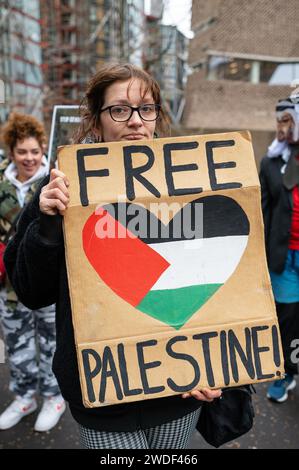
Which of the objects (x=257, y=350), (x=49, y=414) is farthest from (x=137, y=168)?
(x=49, y=414)

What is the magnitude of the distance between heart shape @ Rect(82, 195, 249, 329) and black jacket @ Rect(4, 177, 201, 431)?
142 millimetres

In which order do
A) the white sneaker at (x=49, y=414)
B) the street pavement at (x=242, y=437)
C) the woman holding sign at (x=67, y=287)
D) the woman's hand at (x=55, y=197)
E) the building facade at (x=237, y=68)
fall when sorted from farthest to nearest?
1. the building facade at (x=237, y=68)
2. the white sneaker at (x=49, y=414)
3. the street pavement at (x=242, y=437)
4. the woman holding sign at (x=67, y=287)
5. the woman's hand at (x=55, y=197)

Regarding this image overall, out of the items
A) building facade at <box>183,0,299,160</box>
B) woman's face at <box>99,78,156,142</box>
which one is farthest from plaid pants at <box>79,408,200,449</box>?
building facade at <box>183,0,299,160</box>

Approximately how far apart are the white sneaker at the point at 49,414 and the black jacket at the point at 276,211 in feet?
5.11

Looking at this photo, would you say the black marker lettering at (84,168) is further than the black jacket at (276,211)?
No

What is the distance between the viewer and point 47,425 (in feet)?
7.57

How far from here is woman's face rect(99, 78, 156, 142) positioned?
1199 millimetres

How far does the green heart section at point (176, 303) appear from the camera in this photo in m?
1.12

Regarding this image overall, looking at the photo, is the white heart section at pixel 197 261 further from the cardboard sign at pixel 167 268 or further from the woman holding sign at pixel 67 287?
the woman holding sign at pixel 67 287

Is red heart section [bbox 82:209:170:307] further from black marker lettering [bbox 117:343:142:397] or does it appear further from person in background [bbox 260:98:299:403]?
person in background [bbox 260:98:299:403]

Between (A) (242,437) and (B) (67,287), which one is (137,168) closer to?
(B) (67,287)

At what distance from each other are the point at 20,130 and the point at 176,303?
1.64m

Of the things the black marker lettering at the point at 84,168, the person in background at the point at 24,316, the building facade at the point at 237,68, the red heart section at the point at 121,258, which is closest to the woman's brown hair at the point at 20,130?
the person in background at the point at 24,316

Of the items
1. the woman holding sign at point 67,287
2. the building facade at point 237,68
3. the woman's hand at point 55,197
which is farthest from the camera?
the building facade at point 237,68
